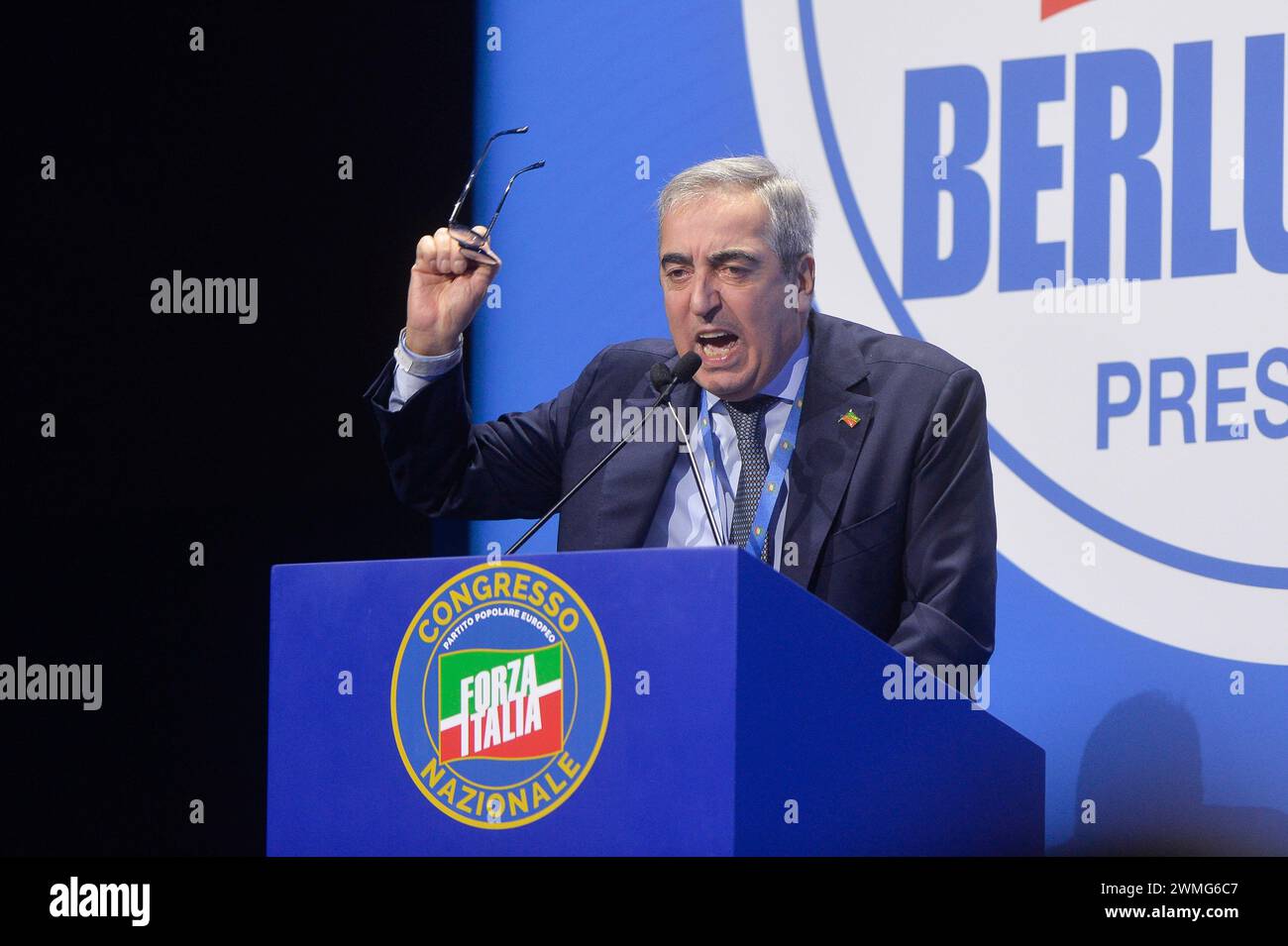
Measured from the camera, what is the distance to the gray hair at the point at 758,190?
2.81 meters

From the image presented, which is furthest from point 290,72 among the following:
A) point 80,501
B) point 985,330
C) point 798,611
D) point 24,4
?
point 798,611

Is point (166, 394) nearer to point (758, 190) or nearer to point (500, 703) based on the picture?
point (758, 190)

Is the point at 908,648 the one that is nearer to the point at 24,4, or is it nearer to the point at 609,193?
the point at 609,193

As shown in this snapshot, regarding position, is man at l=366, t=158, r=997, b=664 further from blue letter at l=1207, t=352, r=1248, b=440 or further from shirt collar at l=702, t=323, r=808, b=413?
blue letter at l=1207, t=352, r=1248, b=440


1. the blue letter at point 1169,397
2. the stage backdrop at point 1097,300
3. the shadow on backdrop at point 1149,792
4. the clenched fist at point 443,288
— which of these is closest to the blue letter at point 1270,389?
the stage backdrop at point 1097,300

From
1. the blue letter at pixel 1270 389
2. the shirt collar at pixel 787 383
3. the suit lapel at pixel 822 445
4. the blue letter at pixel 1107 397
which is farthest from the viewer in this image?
the blue letter at pixel 1107 397

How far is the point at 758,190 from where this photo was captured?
2824mm

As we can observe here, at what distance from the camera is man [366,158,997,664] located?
2594 millimetres

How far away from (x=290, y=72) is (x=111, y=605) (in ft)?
4.13

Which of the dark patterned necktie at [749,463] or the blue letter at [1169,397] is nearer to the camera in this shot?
the dark patterned necktie at [749,463]

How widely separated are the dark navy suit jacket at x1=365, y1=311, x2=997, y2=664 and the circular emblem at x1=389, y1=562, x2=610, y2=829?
636 millimetres

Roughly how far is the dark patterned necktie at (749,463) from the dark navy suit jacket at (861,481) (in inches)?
2.4

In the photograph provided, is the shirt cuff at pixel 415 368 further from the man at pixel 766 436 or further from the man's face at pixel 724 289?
the man's face at pixel 724 289

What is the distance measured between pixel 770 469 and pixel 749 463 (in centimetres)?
7
